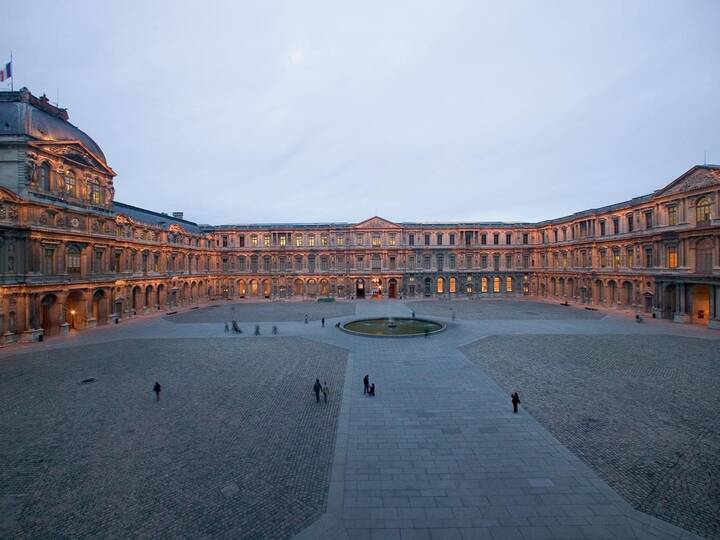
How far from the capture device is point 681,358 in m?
22.0

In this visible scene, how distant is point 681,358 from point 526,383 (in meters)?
13.4

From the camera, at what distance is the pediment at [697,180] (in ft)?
107

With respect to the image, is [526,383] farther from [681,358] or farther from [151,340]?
[151,340]

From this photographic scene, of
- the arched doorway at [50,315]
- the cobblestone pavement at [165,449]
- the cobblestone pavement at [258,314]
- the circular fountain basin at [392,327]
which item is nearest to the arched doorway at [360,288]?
the cobblestone pavement at [258,314]

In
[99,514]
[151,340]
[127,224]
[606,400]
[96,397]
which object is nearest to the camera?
[99,514]

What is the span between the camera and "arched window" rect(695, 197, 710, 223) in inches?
1329

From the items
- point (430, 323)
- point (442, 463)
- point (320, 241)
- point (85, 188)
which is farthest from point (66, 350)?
point (320, 241)

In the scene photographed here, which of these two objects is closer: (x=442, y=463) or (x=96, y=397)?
(x=442, y=463)

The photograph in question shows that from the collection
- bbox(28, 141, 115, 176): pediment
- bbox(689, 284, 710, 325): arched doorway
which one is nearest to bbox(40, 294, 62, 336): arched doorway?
bbox(28, 141, 115, 176): pediment

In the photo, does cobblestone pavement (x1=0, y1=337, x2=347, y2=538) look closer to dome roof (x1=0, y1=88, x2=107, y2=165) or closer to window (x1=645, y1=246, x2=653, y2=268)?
dome roof (x1=0, y1=88, x2=107, y2=165)

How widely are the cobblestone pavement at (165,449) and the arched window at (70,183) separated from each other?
788 inches

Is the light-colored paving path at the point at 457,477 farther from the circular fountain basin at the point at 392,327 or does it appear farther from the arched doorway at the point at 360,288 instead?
the arched doorway at the point at 360,288

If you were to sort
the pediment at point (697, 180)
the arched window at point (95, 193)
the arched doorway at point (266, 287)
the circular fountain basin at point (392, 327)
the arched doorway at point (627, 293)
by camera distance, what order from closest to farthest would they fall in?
1. the circular fountain basin at point (392, 327)
2. the pediment at point (697, 180)
3. the arched window at point (95, 193)
4. the arched doorway at point (627, 293)
5. the arched doorway at point (266, 287)

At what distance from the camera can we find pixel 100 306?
38.4m
